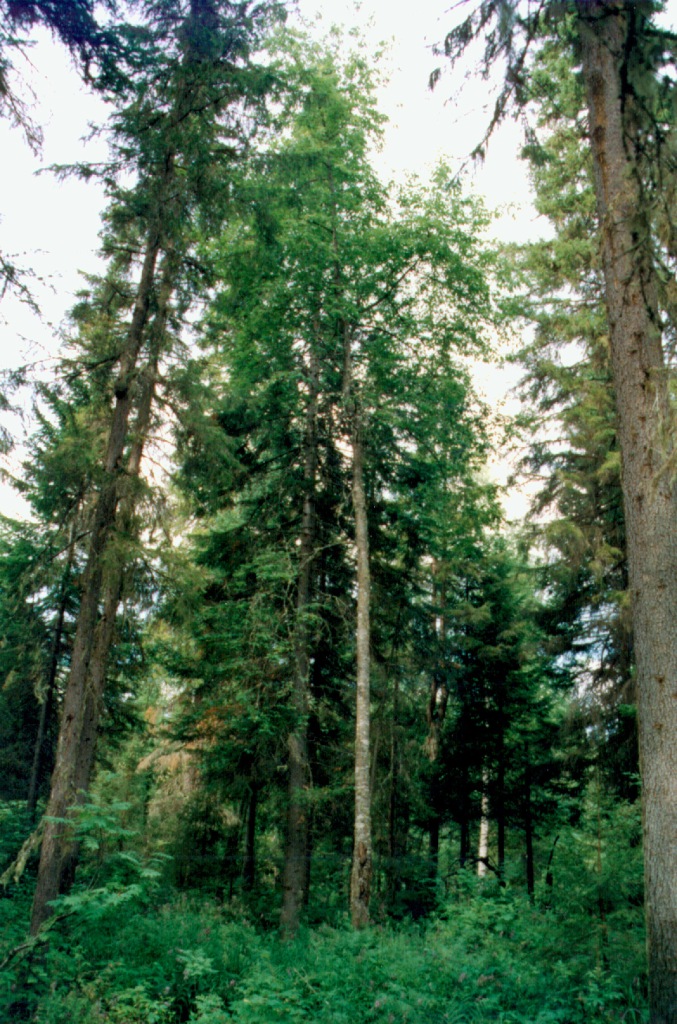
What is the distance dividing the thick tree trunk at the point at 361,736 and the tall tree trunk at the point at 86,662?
4.28m

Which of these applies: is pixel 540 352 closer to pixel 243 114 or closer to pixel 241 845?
pixel 243 114

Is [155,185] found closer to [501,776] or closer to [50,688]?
[50,688]

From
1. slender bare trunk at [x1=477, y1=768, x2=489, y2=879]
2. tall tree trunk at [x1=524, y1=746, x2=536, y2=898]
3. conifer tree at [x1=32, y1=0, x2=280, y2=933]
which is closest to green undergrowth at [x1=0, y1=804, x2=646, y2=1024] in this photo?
conifer tree at [x1=32, y1=0, x2=280, y2=933]

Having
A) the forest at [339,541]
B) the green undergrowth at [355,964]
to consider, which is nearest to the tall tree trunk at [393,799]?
the forest at [339,541]

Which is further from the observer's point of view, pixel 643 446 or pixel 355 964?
pixel 355 964

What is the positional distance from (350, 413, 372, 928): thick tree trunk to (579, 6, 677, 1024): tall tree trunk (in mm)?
6331

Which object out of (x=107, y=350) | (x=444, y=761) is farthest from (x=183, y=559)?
(x=444, y=761)

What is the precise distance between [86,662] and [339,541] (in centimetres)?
559

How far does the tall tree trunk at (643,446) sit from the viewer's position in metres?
5.37

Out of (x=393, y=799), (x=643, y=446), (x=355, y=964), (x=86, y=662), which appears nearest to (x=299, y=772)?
(x=393, y=799)

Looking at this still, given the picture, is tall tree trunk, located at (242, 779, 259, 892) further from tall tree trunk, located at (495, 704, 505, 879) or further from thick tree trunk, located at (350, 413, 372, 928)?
tall tree trunk, located at (495, 704, 505, 879)

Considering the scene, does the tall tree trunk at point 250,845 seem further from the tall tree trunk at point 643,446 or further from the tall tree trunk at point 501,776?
the tall tree trunk at point 643,446

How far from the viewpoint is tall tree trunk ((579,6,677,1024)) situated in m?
5.37

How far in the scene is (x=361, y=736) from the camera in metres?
11.8
